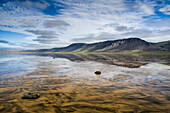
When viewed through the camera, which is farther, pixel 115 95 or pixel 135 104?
pixel 115 95

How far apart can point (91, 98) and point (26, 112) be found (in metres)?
4.99

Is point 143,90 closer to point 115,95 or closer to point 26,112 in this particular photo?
point 115,95

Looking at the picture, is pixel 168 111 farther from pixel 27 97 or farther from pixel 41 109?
pixel 27 97

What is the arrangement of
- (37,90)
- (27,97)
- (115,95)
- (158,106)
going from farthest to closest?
(37,90) → (115,95) → (27,97) → (158,106)

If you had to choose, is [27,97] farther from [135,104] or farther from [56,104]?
Answer: [135,104]

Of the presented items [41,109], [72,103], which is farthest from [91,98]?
[41,109]

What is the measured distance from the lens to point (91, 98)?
9141mm

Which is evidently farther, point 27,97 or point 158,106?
point 27,97

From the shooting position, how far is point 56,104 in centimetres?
805

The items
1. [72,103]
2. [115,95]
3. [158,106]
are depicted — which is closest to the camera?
[158,106]

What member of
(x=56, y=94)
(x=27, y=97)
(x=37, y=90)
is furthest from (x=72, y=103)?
(x=37, y=90)

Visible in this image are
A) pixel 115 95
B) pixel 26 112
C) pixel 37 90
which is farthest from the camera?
pixel 37 90

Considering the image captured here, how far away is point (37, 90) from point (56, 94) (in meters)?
2.39

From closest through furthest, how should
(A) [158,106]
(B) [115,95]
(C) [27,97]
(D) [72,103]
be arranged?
1. (A) [158,106]
2. (D) [72,103]
3. (C) [27,97]
4. (B) [115,95]
